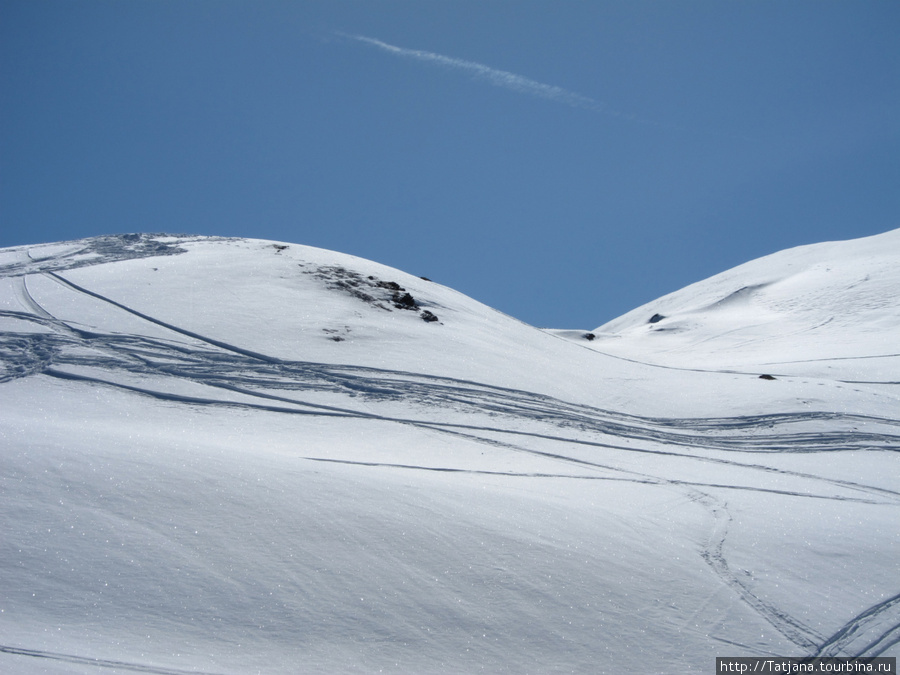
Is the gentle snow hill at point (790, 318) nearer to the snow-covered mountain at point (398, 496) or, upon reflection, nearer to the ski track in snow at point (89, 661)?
the snow-covered mountain at point (398, 496)

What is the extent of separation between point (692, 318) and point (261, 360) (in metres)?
20.1

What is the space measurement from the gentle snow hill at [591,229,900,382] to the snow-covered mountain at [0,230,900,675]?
1.24m

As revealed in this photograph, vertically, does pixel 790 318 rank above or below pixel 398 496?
above

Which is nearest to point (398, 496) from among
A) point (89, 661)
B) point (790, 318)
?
point (89, 661)

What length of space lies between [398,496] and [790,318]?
69.6 ft

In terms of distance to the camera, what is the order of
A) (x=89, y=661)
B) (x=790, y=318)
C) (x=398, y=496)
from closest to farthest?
(x=89, y=661) → (x=398, y=496) → (x=790, y=318)

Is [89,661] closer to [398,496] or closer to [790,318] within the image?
[398,496]

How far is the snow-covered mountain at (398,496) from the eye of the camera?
14.5 feet

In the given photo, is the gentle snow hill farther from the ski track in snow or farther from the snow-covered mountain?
the ski track in snow

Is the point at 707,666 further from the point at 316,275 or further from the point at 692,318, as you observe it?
the point at 692,318

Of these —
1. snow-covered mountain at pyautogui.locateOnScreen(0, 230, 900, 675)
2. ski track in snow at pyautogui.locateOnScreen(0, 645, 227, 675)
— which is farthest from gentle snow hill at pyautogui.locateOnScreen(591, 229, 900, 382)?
ski track in snow at pyautogui.locateOnScreen(0, 645, 227, 675)

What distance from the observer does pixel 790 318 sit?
2266 cm

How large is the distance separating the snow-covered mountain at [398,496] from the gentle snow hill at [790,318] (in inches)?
48.7

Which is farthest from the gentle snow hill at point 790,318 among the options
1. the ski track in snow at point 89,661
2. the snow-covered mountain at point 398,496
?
the ski track in snow at point 89,661
